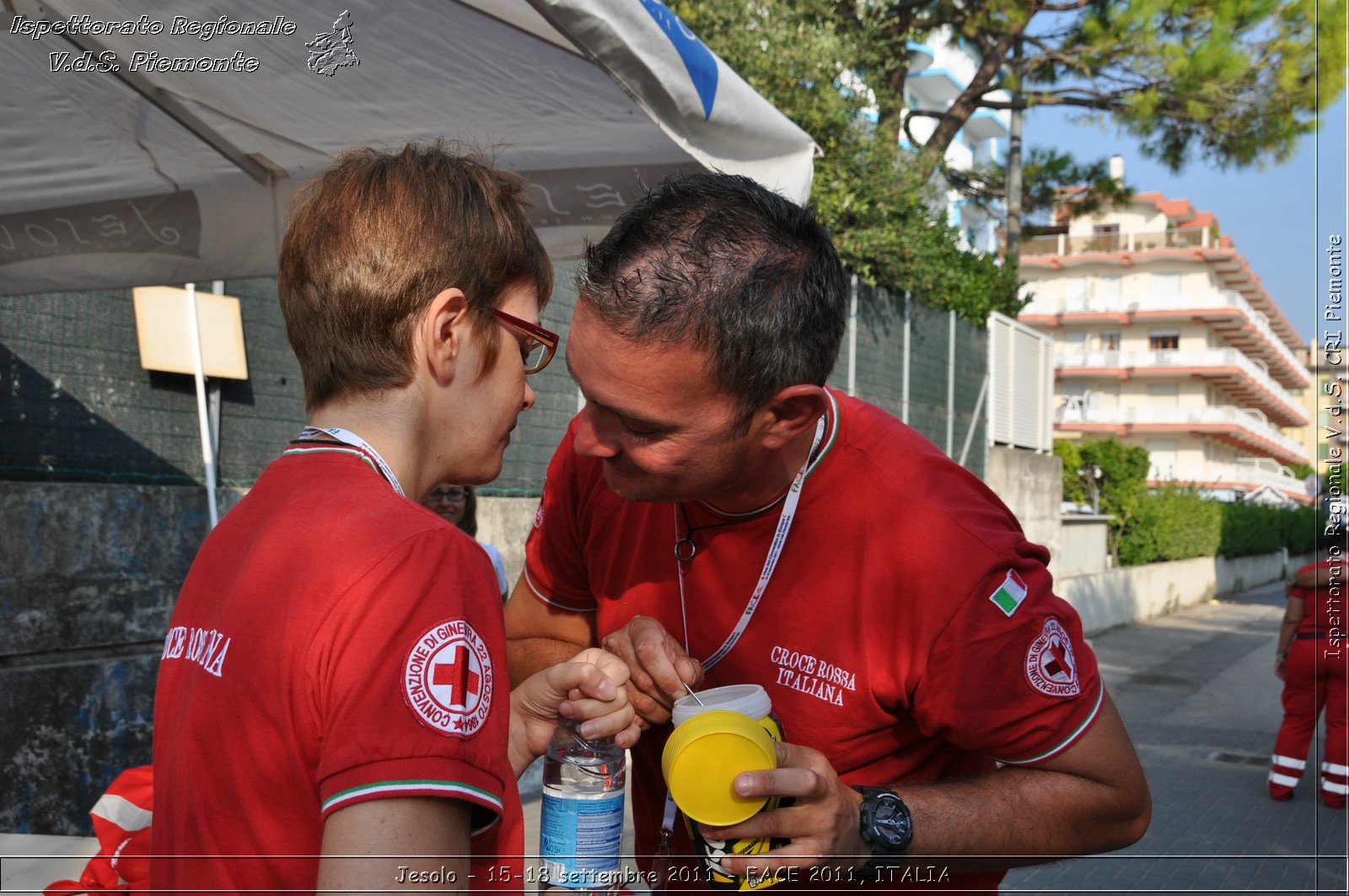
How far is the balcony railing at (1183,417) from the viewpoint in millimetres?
56219

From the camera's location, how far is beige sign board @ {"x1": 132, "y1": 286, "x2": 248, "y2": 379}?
537cm

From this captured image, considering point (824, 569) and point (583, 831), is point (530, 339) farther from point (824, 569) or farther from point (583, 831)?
point (583, 831)

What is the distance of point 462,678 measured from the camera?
1292mm

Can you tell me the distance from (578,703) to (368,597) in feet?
2.39

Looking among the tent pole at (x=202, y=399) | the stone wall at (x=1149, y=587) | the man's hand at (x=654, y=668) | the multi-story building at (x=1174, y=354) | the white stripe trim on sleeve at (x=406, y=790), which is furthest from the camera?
the multi-story building at (x=1174, y=354)

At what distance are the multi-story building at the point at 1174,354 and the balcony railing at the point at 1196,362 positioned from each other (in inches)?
2.5

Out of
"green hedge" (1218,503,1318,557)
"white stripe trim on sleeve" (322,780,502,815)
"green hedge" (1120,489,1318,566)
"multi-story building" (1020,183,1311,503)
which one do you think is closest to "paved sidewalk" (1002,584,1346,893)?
"white stripe trim on sleeve" (322,780,502,815)

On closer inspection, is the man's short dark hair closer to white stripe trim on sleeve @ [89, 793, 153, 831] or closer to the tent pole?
white stripe trim on sleeve @ [89, 793, 153, 831]

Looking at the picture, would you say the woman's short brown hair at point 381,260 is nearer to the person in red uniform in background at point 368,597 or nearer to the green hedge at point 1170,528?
the person in red uniform in background at point 368,597

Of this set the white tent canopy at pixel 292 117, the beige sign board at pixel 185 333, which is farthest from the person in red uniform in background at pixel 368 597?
the beige sign board at pixel 185 333

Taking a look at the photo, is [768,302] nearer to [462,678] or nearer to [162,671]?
[462,678]

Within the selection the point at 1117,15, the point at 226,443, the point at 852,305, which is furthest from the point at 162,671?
the point at 1117,15

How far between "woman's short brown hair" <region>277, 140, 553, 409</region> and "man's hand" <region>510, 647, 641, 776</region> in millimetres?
636

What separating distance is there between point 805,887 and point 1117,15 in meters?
16.0
